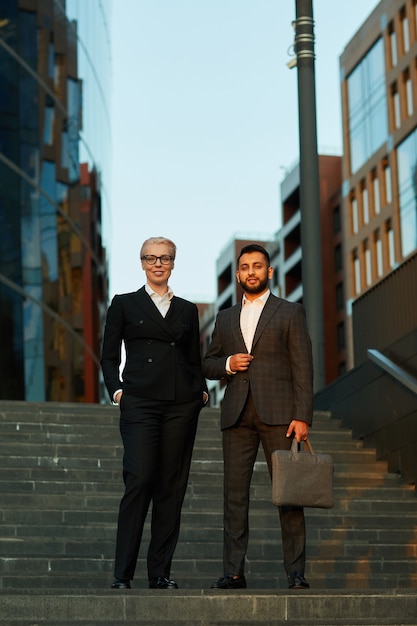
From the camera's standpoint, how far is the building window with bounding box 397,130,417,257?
185ft

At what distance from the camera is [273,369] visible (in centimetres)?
759

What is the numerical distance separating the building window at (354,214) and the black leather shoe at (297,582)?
60461mm

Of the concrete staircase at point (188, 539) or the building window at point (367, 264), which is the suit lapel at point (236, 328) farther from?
the building window at point (367, 264)

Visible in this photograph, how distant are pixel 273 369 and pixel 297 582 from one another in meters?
1.22

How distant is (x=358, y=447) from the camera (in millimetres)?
13812

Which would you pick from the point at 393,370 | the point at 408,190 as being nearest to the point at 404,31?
the point at 408,190

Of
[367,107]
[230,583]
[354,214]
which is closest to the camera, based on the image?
[230,583]

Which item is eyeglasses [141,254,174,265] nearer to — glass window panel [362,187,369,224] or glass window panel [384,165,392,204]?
glass window panel [384,165,392,204]

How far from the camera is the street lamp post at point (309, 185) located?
16.4m

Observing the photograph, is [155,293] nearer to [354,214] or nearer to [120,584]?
[120,584]

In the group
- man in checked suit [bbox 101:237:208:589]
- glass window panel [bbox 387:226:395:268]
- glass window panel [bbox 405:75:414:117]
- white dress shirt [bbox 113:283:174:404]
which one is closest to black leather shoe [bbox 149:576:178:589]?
man in checked suit [bbox 101:237:208:589]

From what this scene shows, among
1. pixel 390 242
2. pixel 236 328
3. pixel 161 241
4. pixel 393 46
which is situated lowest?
pixel 236 328

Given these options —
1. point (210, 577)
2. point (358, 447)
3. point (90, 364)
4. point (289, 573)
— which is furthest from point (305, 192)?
point (90, 364)

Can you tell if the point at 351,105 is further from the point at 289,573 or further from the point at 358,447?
the point at 289,573
